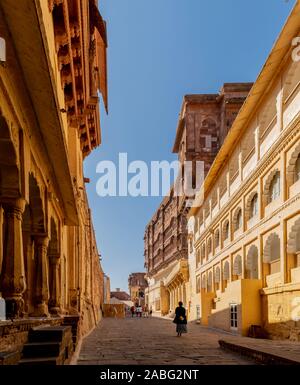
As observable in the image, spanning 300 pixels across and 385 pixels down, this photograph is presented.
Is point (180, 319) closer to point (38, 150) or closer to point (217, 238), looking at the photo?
point (38, 150)

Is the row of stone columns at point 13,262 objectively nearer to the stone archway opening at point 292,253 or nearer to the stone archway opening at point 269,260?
→ the stone archway opening at point 292,253

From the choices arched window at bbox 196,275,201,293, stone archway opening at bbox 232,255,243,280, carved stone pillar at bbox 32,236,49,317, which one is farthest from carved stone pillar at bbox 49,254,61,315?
arched window at bbox 196,275,201,293

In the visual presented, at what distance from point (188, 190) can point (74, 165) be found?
2862 centimetres

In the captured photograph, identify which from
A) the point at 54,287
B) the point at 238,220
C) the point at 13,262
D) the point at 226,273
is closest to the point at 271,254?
the point at 238,220

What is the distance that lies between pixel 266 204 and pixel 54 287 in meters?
9.51

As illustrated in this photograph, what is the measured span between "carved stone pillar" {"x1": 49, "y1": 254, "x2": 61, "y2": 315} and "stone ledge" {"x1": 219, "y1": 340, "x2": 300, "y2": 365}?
4616 mm

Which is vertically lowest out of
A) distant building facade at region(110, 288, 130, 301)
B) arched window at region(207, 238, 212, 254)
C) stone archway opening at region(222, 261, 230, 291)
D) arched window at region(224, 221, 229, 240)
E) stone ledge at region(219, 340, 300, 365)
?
distant building facade at region(110, 288, 130, 301)

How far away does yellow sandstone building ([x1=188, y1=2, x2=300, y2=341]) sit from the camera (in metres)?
16.0

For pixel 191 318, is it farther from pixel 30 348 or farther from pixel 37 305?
pixel 30 348

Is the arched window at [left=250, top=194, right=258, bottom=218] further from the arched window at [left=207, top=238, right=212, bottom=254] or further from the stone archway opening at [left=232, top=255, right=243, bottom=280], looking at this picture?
the arched window at [left=207, top=238, right=212, bottom=254]

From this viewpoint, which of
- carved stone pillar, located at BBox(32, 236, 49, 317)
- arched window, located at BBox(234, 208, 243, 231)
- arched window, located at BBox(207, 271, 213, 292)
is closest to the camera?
carved stone pillar, located at BBox(32, 236, 49, 317)

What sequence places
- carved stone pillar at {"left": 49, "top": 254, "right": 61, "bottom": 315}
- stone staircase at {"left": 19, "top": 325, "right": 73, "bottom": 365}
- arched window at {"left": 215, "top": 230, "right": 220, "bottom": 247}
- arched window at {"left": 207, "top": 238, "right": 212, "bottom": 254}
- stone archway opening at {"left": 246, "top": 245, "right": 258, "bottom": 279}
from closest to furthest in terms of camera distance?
stone staircase at {"left": 19, "top": 325, "right": 73, "bottom": 365} → carved stone pillar at {"left": 49, "top": 254, "right": 61, "bottom": 315} → stone archway opening at {"left": 246, "top": 245, "right": 258, "bottom": 279} → arched window at {"left": 215, "top": 230, "right": 220, "bottom": 247} → arched window at {"left": 207, "top": 238, "right": 212, "bottom": 254}

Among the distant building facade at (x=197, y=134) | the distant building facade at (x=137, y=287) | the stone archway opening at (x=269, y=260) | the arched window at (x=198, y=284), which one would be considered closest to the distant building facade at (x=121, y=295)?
the distant building facade at (x=137, y=287)

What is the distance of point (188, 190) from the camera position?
1841 inches
